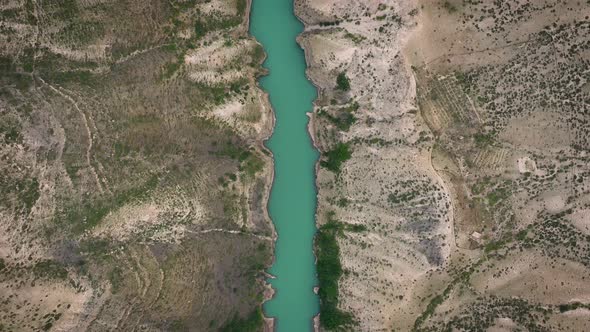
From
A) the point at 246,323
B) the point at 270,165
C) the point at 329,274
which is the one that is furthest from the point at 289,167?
the point at 246,323

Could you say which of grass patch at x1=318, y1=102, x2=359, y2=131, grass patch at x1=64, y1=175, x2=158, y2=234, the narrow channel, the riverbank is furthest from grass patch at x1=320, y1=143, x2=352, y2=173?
grass patch at x1=64, y1=175, x2=158, y2=234

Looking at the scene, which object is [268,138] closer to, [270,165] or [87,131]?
[270,165]

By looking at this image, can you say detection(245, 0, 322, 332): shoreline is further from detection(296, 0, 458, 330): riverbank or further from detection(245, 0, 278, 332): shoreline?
detection(296, 0, 458, 330): riverbank

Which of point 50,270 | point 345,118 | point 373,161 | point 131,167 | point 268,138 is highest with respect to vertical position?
point 345,118

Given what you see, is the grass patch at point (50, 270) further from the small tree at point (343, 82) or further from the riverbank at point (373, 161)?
the small tree at point (343, 82)

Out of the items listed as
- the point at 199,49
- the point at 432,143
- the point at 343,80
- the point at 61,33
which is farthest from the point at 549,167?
the point at 61,33
